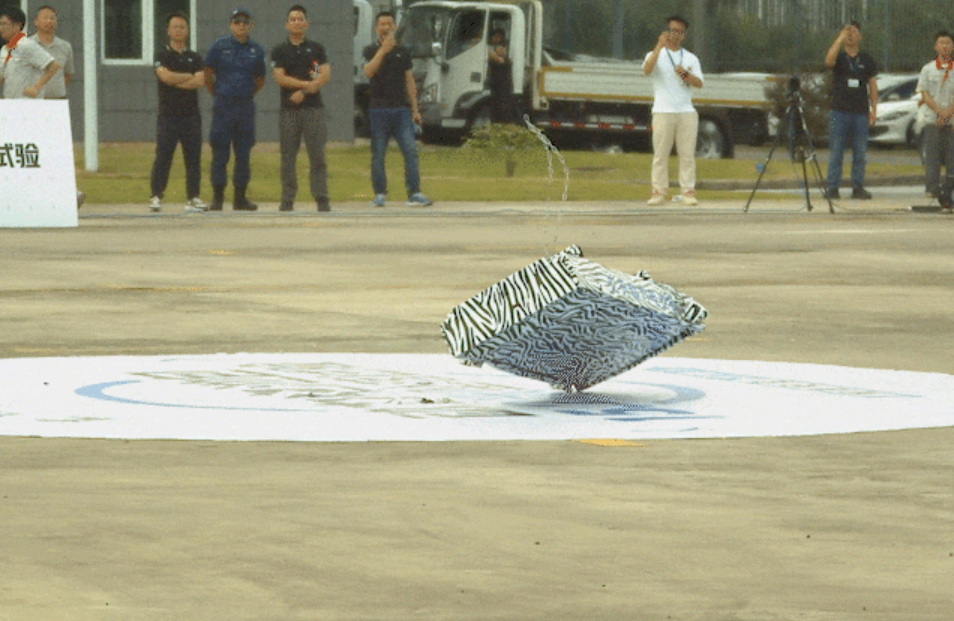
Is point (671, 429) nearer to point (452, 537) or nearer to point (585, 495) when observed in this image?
point (585, 495)

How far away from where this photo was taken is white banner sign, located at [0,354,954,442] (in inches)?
324

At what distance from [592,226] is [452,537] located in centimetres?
1572

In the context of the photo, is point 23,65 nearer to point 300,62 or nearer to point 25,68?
point 25,68

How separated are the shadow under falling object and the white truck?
92.8 ft

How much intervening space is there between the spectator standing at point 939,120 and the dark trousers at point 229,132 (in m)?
7.29

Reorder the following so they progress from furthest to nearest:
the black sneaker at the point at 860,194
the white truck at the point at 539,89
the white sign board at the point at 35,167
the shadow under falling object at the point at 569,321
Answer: the white truck at the point at 539,89 → the black sneaker at the point at 860,194 → the white sign board at the point at 35,167 → the shadow under falling object at the point at 569,321

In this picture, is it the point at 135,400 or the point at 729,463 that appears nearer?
the point at 729,463

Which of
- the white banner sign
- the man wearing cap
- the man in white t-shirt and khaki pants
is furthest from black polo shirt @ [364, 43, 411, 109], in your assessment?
the white banner sign

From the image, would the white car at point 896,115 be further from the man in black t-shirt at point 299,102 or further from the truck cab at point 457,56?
the man in black t-shirt at point 299,102

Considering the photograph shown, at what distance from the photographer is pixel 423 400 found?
29.9 feet

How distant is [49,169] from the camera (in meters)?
21.3

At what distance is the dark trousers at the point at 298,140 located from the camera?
74.7 feet

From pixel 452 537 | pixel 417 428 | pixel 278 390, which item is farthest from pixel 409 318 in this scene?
pixel 452 537

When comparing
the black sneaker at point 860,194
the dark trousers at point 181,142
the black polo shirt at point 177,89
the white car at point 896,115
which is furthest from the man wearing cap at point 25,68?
the white car at point 896,115
